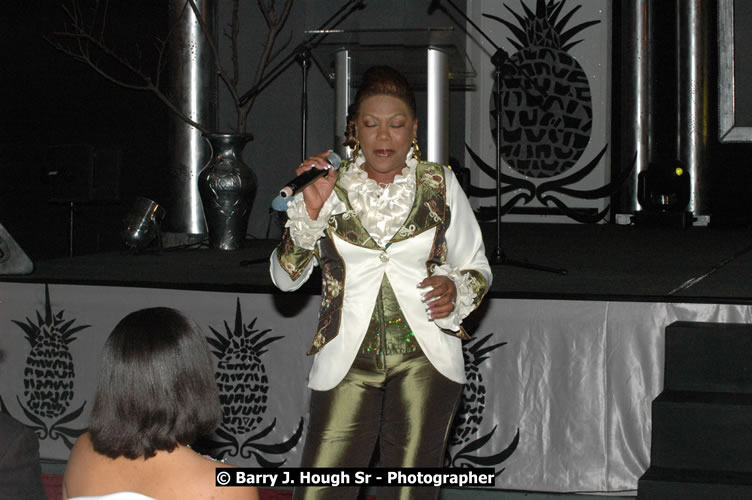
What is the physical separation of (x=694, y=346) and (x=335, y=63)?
2471 millimetres

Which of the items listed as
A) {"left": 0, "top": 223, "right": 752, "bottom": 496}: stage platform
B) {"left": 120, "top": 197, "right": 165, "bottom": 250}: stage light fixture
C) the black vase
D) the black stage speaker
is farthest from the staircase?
{"left": 120, "top": 197, "right": 165, "bottom": 250}: stage light fixture

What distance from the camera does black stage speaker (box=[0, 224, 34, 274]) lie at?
13.4ft

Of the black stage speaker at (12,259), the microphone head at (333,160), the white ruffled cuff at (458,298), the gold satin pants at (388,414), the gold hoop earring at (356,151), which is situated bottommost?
the gold satin pants at (388,414)

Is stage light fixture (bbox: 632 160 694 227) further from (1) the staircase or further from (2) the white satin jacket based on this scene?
(2) the white satin jacket

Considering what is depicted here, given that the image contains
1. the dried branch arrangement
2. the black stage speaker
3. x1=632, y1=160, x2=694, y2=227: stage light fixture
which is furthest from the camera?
x1=632, y1=160, x2=694, y2=227: stage light fixture

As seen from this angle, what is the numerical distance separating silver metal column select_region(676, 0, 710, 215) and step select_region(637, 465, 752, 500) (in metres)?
5.98

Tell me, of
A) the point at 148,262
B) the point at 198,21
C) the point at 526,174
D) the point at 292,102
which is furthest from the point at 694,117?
the point at 148,262

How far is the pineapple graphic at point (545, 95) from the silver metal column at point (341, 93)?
4219mm

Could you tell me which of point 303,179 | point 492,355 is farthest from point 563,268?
point 303,179

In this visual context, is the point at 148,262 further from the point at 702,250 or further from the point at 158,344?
the point at 158,344

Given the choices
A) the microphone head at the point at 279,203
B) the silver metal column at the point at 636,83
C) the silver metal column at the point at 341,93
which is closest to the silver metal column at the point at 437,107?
the silver metal column at the point at 341,93

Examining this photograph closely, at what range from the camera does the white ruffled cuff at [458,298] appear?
192 centimetres

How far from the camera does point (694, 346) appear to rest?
10.3 ft

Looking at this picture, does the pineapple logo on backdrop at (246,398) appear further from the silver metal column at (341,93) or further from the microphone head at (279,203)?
the microphone head at (279,203)
